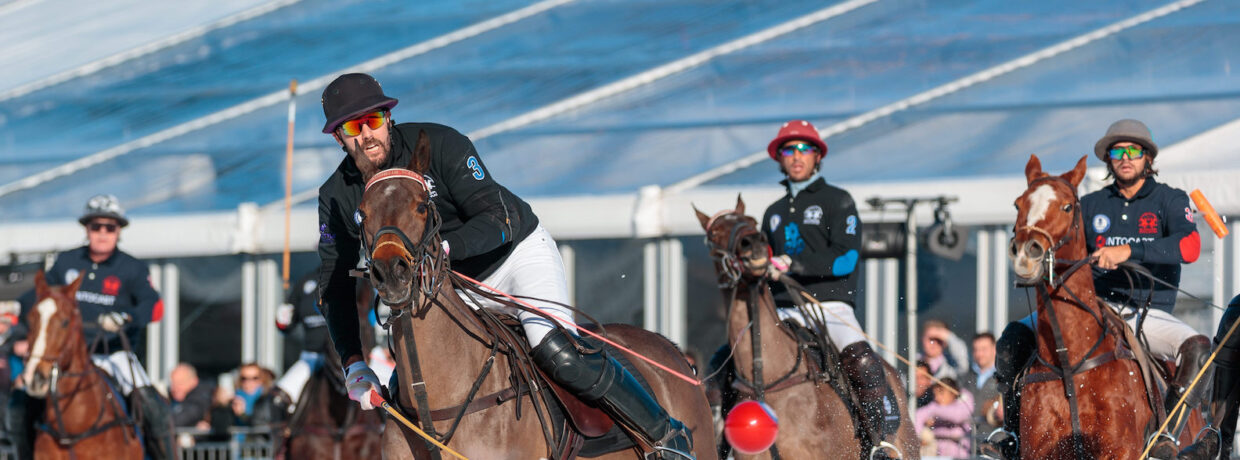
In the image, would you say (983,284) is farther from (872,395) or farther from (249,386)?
(249,386)

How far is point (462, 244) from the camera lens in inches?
204

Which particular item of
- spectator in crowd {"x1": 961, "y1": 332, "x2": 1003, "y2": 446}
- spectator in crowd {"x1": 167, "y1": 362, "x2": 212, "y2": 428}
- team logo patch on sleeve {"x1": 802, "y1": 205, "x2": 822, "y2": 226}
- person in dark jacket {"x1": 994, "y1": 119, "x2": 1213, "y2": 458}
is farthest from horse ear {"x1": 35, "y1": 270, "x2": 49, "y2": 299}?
spectator in crowd {"x1": 961, "y1": 332, "x2": 1003, "y2": 446}

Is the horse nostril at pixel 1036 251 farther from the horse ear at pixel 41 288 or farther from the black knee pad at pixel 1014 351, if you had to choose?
the horse ear at pixel 41 288

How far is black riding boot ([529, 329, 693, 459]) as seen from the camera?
5.47m

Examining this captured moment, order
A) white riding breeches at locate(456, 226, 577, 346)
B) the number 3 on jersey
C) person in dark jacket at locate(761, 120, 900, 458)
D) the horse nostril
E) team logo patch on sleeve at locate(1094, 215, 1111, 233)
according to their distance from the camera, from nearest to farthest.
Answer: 1. the number 3 on jersey
2. white riding breeches at locate(456, 226, 577, 346)
3. the horse nostril
4. team logo patch on sleeve at locate(1094, 215, 1111, 233)
5. person in dark jacket at locate(761, 120, 900, 458)

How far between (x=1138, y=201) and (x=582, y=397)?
3.90m

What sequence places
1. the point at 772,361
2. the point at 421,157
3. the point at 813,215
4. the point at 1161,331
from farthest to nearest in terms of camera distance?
1. the point at 813,215
2. the point at 772,361
3. the point at 1161,331
4. the point at 421,157

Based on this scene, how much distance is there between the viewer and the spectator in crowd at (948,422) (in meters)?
11.7

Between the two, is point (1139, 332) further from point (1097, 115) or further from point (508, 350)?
point (1097, 115)

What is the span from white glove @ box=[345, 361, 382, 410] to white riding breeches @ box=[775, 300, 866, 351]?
3.59 m

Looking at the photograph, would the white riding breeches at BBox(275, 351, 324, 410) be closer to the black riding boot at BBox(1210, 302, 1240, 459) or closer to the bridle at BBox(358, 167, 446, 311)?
the black riding boot at BBox(1210, 302, 1240, 459)

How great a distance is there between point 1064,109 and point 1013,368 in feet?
26.4

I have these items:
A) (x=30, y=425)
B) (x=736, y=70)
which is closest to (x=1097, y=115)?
(x=736, y=70)

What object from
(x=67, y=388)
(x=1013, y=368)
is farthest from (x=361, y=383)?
(x=67, y=388)
